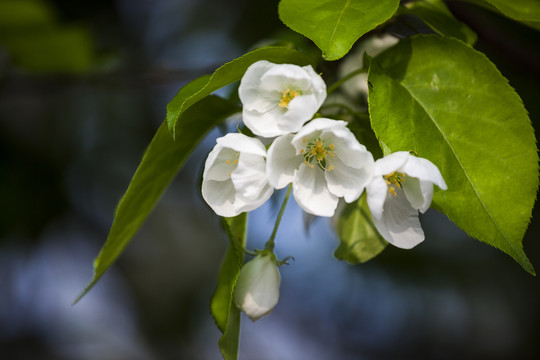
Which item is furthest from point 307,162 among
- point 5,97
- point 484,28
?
point 5,97

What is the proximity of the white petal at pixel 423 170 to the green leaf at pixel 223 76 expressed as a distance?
0.21m

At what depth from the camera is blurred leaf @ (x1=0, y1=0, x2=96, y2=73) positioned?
1898mm

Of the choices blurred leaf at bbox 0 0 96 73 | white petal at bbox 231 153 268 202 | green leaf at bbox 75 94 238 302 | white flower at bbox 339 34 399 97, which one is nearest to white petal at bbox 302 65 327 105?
white petal at bbox 231 153 268 202

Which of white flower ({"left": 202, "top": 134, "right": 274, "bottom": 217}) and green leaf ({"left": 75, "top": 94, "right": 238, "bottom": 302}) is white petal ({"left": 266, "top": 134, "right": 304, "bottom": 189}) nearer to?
white flower ({"left": 202, "top": 134, "right": 274, "bottom": 217})

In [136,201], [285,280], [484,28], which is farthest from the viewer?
[285,280]

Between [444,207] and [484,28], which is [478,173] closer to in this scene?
[444,207]

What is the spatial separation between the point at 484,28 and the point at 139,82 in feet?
3.58

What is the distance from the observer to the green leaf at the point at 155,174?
0.81 metres

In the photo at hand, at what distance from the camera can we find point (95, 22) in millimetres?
2572

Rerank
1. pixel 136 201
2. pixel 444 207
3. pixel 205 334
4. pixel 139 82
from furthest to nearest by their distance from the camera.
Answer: pixel 205 334 < pixel 139 82 < pixel 136 201 < pixel 444 207

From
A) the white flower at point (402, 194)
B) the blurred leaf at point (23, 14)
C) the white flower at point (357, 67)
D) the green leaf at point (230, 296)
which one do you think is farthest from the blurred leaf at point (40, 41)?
the white flower at point (402, 194)

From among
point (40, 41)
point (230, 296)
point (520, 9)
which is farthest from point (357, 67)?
point (40, 41)

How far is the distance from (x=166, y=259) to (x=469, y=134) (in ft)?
9.22

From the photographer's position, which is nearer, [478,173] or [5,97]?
[478,173]
